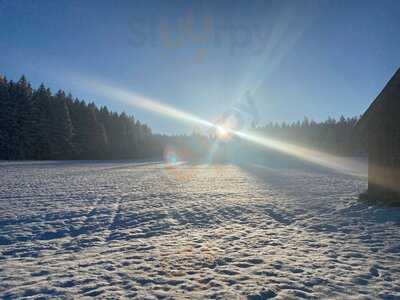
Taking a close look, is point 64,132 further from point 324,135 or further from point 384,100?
point 324,135

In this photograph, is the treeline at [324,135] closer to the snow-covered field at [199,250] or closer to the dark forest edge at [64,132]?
the dark forest edge at [64,132]

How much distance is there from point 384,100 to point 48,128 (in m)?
52.2

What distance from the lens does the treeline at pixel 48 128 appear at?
42.2 m

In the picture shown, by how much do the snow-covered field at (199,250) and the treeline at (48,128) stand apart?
130ft

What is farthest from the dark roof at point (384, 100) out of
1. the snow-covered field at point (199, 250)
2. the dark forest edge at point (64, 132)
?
the dark forest edge at point (64, 132)

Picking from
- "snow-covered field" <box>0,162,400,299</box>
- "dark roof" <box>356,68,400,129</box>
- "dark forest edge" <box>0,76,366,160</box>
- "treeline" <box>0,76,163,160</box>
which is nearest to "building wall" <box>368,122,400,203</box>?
"dark roof" <box>356,68,400,129</box>

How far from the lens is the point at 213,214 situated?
8.99 m

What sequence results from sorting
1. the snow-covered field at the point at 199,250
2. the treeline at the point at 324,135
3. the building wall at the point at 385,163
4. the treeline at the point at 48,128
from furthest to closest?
the treeline at the point at 324,135, the treeline at the point at 48,128, the building wall at the point at 385,163, the snow-covered field at the point at 199,250

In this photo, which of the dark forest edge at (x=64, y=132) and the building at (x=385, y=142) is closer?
the building at (x=385, y=142)

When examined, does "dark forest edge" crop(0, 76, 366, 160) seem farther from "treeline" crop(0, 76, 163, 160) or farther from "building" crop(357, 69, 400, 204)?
"building" crop(357, 69, 400, 204)

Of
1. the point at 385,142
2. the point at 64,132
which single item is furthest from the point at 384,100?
the point at 64,132

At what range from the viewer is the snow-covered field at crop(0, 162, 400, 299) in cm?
402

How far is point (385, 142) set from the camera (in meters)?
11.0

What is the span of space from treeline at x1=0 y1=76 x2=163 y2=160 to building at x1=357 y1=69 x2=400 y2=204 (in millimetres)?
49984
